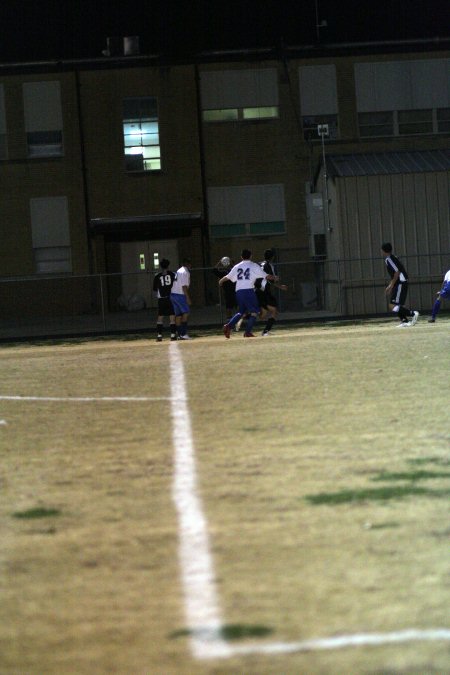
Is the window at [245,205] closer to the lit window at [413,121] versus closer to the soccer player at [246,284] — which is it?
the lit window at [413,121]

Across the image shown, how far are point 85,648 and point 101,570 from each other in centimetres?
119

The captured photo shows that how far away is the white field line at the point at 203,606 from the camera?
14.9 ft

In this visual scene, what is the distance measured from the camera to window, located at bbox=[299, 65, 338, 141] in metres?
44.5

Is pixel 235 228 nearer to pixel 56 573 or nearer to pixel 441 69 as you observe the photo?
pixel 441 69

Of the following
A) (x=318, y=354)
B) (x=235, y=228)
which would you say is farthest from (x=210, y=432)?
(x=235, y=228)

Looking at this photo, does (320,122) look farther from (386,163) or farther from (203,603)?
(203,603)

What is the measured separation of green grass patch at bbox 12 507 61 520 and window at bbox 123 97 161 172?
3796cm

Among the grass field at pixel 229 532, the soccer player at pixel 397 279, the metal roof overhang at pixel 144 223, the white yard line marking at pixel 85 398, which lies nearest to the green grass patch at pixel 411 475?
the grass field at pixel 229 532

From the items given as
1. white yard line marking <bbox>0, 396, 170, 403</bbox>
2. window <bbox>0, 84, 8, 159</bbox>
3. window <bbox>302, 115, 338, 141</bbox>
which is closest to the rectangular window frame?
window <bbox>302, 115, 338, 141</bbox>

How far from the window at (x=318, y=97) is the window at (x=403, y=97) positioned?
922 millimetres

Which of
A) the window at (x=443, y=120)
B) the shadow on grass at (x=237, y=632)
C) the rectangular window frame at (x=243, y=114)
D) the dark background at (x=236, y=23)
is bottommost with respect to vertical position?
the shadow on grass at (x=237, y=632)

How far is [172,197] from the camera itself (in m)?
44.8

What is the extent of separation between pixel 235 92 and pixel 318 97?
2.98 metres

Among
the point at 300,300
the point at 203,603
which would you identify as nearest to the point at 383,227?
the point at 300,300
